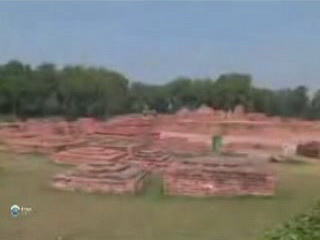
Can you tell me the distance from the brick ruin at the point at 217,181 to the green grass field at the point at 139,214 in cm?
12

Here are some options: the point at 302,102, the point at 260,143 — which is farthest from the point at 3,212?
the point at 302,102

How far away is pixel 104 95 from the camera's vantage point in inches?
755

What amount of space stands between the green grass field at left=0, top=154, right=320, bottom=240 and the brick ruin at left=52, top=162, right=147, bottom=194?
0.11m

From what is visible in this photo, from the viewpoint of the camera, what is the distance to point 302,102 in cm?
1889

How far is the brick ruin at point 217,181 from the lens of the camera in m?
5.63

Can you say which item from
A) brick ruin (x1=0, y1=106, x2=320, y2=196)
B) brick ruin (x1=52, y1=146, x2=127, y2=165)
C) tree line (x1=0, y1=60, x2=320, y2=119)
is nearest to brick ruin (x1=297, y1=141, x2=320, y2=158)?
brick ruin (x1=0, y1=106, x2=320, y2=196)

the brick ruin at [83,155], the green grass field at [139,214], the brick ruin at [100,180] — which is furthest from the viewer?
the brick ruin at [83,155]

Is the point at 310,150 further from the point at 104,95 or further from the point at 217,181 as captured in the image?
the point at 104,95

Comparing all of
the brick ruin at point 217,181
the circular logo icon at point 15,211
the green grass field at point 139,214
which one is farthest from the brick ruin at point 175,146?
the circular logo icon at point 15,211

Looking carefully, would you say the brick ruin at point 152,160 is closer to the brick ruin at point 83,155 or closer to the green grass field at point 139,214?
the brick ruin at point 83,155

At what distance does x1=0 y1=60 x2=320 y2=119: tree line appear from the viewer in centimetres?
1834

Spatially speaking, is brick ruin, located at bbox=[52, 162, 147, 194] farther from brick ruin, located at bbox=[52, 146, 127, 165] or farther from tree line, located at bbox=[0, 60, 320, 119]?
tree line, located at bbox=[0, 60, 320, 119]

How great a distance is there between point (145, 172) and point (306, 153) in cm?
502

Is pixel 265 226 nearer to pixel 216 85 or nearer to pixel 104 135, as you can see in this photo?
pixel 104 135
